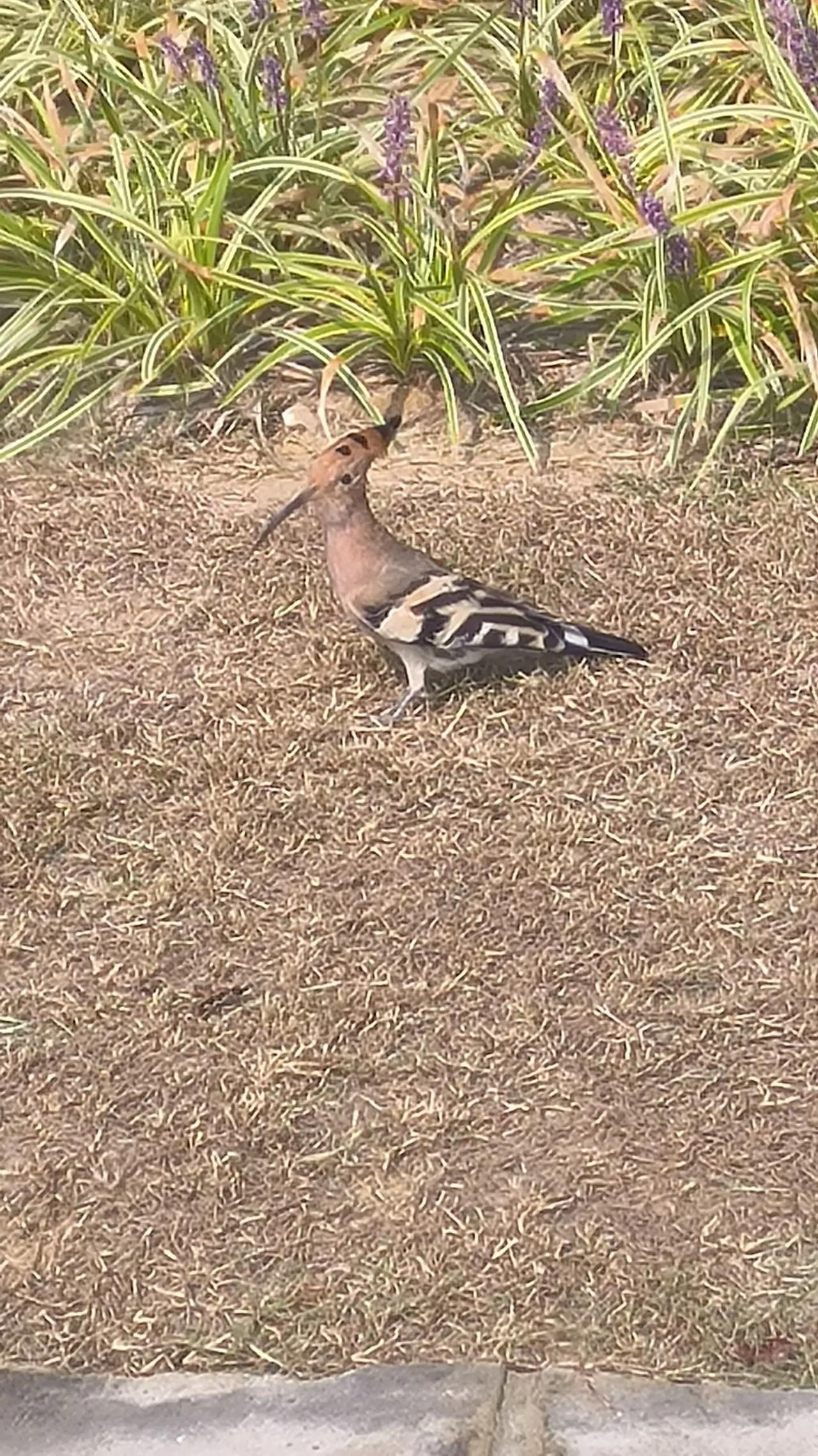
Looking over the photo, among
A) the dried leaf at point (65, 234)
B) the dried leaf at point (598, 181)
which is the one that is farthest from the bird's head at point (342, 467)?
the dried leaf at point (65, 234)

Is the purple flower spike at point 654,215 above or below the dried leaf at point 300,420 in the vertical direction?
above

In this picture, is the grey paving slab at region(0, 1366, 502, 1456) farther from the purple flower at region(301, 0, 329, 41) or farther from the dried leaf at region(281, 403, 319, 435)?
the purple flower at region(301, 0, 329, 41)

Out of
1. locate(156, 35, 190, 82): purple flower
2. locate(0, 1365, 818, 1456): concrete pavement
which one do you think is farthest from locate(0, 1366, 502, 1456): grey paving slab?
locate(156, 35, 190, 82): purple flower

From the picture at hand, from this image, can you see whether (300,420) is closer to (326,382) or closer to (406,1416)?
(326,382)

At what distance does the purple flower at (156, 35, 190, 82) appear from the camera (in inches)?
230

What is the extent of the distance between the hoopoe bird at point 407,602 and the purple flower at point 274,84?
144 centimetres

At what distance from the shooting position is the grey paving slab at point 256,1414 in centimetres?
295

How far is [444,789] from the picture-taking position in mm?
4289

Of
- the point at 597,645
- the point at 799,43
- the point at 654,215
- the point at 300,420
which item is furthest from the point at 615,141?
the point at 597,645

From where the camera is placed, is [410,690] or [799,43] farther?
[799,43]

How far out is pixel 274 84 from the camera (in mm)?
5598

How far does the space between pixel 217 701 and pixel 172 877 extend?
598 millimetres

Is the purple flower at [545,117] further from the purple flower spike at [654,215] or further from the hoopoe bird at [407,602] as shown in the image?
the hoopoe bird at [407,602]

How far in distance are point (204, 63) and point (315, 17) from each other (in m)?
0.37
